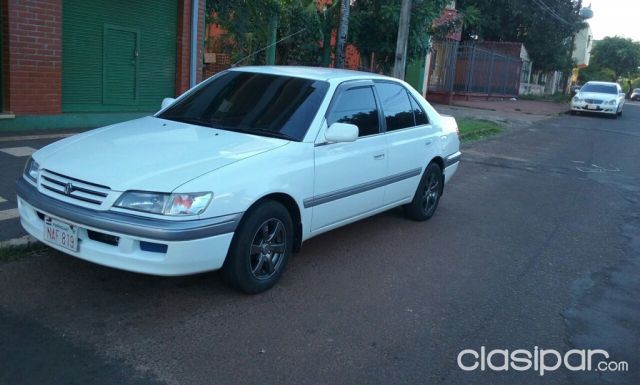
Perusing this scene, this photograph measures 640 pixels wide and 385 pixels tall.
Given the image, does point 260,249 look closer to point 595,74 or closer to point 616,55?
point 595,74

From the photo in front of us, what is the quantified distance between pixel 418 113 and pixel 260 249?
292cm

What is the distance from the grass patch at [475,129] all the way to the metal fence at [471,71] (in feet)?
17.6

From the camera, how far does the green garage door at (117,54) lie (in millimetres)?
9641

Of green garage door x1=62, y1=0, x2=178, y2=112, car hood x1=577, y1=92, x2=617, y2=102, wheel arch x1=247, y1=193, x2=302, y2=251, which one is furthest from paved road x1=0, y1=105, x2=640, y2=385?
car hood x1=577, y1=92, x2=617, y2=102

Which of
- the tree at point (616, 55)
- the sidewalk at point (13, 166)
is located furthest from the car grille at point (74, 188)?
the tree at point (616, 55)

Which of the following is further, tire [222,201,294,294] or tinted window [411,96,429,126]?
tinted window [411,96,429,126]

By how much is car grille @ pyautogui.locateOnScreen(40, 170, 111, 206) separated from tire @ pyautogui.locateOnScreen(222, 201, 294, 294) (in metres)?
0.91

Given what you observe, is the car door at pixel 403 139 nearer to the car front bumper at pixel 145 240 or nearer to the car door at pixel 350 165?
the car door at pixel 350 165

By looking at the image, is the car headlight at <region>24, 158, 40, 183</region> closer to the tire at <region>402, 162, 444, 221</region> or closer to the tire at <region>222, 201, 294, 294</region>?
the tire at <region>222, 201, 294, 294</region>

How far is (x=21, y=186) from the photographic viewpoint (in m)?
4.41

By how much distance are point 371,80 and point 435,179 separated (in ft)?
5.38

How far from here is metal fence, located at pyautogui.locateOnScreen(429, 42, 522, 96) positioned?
26.5m

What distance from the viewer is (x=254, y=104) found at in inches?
205

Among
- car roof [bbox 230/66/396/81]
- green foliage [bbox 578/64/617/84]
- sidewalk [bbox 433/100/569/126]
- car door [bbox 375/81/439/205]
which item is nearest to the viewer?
car roof [bbox 230/66/396/81]
